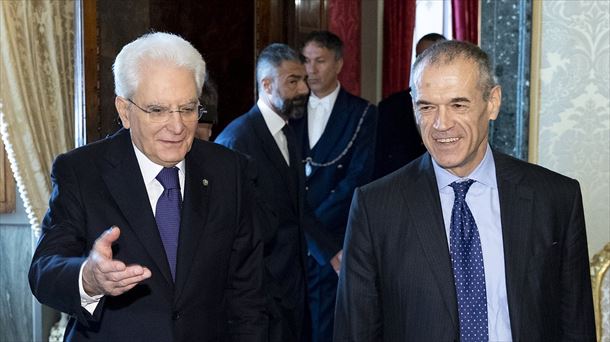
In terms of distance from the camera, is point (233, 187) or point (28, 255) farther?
point (28, 255)

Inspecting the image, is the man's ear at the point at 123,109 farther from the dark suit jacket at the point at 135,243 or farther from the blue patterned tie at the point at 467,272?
the blue patterned tie at the point at 467,272

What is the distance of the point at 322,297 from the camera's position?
5828 mm

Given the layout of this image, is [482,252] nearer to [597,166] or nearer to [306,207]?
[597,166]

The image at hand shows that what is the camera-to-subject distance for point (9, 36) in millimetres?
4520

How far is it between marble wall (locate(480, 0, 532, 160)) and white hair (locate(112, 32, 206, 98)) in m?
1.89

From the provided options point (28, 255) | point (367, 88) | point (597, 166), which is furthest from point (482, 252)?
point (367, 88)

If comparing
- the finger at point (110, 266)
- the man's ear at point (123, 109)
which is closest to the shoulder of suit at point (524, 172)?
the man's ear at point (123, 109)

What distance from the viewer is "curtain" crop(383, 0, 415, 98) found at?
8766 millimetres

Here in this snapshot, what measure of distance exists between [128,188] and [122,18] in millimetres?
2068

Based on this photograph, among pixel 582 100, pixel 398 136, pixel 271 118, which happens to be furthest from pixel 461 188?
pixel 398 136

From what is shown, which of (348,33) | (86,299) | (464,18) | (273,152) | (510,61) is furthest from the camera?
(348,33)

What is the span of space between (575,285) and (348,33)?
6.11 meters

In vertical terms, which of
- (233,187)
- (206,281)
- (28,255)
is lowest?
(28,255)

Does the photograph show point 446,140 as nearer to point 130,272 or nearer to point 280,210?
point 130,272
